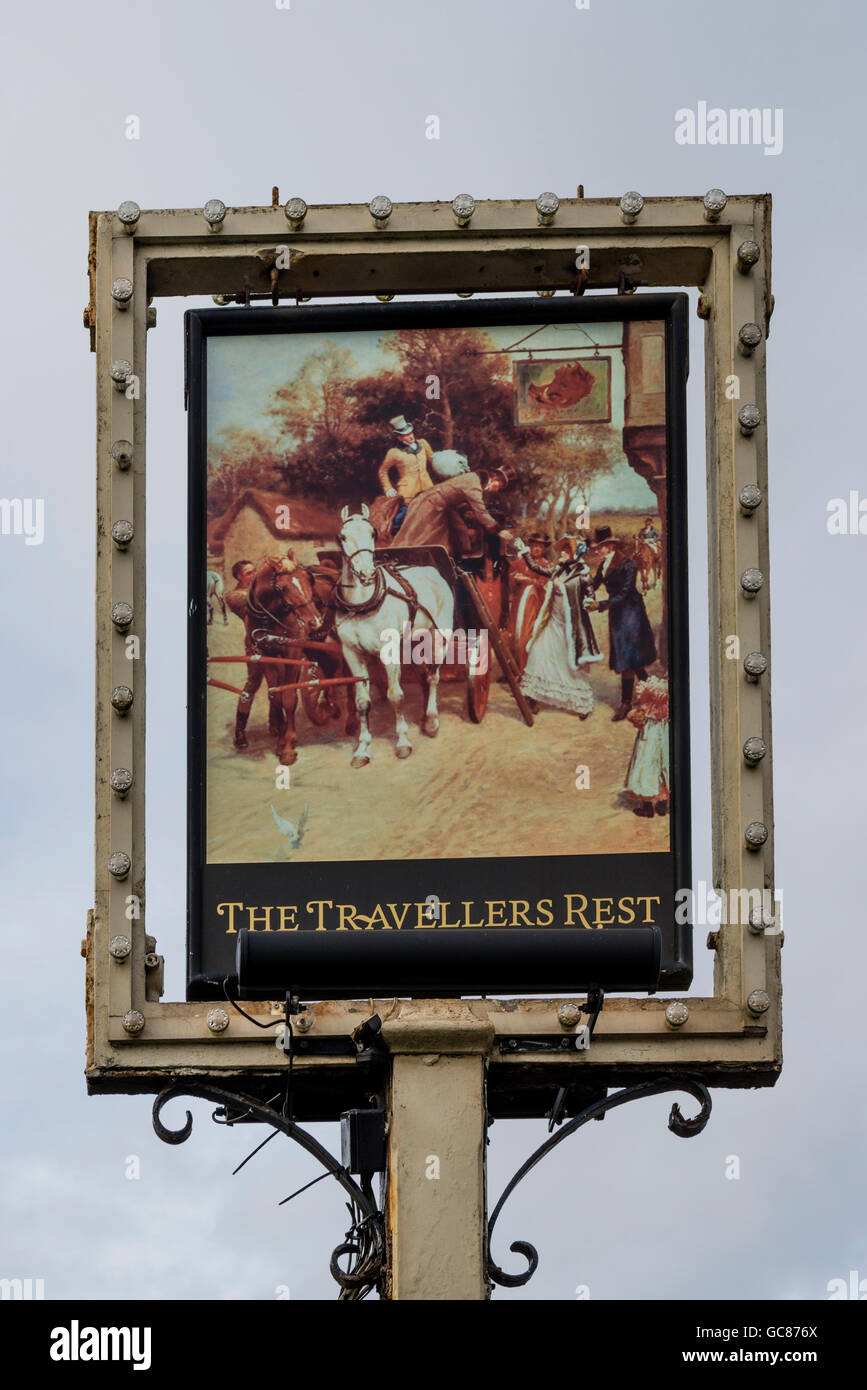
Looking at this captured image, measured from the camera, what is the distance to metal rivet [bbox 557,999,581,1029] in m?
17.9

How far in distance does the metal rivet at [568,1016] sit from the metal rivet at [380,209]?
5.44 metres

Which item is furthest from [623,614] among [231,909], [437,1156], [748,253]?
[437,1156]

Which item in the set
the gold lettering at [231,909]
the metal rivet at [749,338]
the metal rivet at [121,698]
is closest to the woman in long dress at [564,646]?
the metal rivet at [749,338]

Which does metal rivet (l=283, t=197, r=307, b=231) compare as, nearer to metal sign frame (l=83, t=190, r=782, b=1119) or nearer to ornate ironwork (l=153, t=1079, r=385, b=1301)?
metal sign frame (l=83, t=190, r=782, b=1119)

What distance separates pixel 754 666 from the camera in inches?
721

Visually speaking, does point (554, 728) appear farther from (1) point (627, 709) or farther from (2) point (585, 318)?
(2) point (585, 318)

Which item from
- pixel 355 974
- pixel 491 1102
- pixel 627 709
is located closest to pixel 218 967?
pixel 491 1102

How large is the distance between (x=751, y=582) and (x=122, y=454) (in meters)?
4.22

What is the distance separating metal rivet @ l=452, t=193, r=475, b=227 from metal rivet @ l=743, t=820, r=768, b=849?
453cm

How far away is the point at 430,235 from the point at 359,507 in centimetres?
191

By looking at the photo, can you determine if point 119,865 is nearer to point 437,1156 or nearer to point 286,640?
point 286,640

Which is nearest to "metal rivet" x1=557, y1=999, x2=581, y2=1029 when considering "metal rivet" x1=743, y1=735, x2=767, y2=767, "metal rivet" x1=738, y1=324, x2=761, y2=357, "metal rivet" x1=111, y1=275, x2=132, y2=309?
"metal rivet" x1=743, y1=735, x2=767, y2=767

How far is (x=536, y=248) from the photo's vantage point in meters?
19.2

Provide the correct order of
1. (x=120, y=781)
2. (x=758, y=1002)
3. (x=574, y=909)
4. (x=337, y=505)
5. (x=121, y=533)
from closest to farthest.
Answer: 1. (x=758, y=1002)
2. (x=120, y=781)
3. (x=574, y=909)
4. (x=121, y=533)
5. (x=337, y=505)
